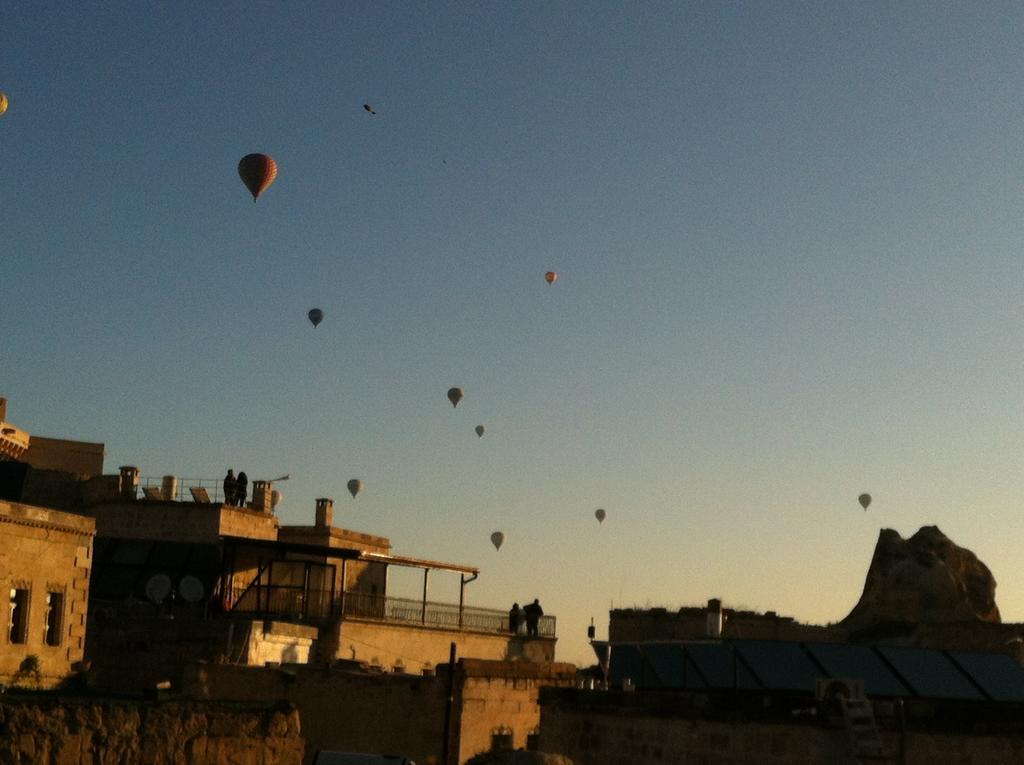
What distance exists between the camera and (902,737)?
19.2m

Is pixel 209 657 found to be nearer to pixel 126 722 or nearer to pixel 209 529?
pixel 209 529

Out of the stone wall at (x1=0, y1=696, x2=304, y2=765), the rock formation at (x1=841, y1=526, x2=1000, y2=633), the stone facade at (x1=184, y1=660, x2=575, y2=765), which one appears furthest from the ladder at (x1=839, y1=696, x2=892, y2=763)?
the rock formation at (x1=841, y1=526, x2=1000, y2=633)

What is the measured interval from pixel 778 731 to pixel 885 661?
3919 mm

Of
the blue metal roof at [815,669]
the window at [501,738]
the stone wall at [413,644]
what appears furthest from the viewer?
the stone wall at [413,644]

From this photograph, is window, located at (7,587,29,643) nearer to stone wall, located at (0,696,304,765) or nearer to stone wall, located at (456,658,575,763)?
stone wall, located at (456,658,575,763)

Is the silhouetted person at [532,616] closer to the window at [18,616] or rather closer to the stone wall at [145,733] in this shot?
the window at [18,616]

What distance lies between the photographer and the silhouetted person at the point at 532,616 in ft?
175

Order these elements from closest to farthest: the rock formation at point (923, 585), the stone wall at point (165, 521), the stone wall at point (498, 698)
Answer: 1. the stone wall at point (498, 698)
2. the stone wall at point (165, 521)
3. the rock formation at point (923, 585)

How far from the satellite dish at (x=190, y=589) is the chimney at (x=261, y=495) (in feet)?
24.6

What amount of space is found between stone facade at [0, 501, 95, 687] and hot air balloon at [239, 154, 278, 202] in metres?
13.8

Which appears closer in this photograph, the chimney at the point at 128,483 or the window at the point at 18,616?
the window at the point at 18,616

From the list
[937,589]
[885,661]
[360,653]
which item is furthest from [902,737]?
[937,589]

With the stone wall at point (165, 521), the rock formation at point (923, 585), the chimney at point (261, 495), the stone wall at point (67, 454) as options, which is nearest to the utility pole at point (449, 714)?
the stone wall at point (165, 521)

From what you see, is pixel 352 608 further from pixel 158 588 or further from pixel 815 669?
pixel 815 669
